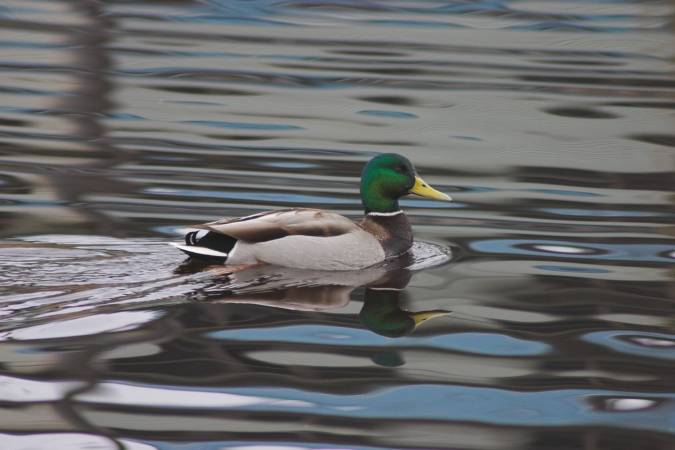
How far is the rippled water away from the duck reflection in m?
0.02

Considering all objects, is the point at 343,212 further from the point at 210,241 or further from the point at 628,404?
the point at 628,404

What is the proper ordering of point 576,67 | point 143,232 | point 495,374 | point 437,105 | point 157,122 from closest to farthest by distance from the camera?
point 495,374 → point 143,232 → point 157,122 → point 437,105 → point 576,67

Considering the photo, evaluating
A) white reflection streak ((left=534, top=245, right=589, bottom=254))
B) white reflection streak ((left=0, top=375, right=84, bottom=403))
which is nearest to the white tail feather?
white reflection streak ((left=534, top=245, right=589, bottom=254))

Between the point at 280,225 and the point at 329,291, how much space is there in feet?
2.06

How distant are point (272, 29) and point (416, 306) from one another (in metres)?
10.3

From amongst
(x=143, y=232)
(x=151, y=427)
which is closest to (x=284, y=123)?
(x=143, y=232)

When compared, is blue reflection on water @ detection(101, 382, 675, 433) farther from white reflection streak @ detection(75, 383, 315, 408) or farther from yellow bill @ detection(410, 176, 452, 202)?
yellow bill @ detection(410, 176, 452, 202)

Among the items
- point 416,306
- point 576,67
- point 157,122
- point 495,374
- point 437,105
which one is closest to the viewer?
point 495,374

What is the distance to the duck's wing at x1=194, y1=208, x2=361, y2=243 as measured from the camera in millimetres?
7980

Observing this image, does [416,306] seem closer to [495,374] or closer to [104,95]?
[495,374]

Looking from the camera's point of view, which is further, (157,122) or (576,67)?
(576,67)

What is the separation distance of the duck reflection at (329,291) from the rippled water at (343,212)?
0.08 ft

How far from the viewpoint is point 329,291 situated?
760 cm

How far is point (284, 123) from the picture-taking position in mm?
12438
